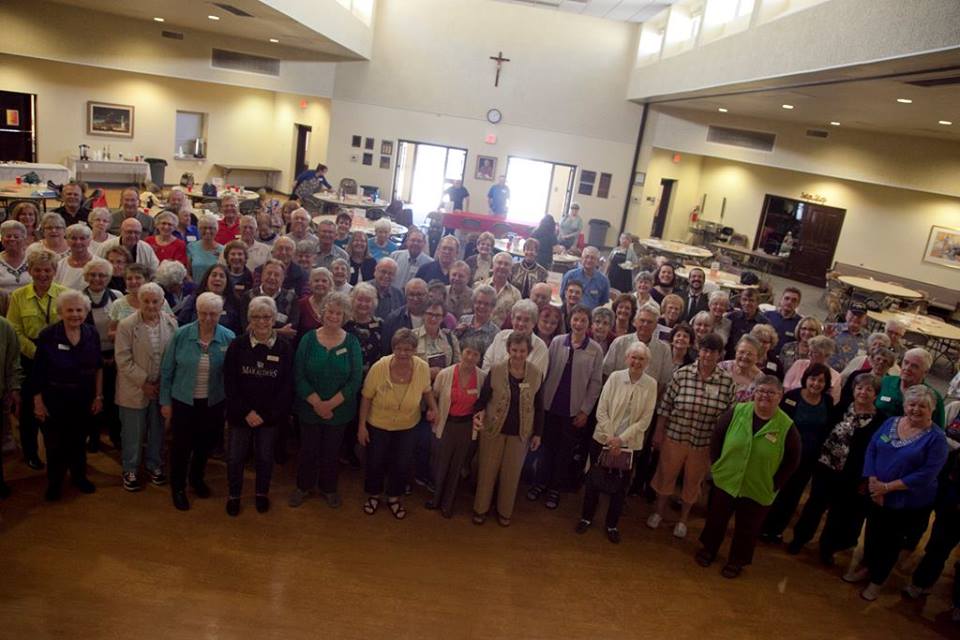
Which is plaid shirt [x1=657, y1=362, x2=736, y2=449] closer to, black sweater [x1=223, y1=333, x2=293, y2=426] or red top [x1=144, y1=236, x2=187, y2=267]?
black sweater [x1=223, y1=333, x2=293, y2=426]

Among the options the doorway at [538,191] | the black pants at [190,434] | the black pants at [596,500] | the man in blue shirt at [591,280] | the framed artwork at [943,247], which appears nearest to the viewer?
the black pants at [190,434]

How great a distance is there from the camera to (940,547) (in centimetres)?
446

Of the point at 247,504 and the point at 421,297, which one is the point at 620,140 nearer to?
the point at 421,297

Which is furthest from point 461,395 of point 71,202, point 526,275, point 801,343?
point 71,202

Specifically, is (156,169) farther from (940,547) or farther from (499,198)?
(940,547)

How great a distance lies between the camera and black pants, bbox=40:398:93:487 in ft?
13.6

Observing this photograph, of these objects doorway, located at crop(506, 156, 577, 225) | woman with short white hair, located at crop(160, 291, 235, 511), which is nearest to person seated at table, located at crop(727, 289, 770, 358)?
woman with short white hair, located at crop(160, 291, 235, 511)

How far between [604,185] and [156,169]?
12.2 meters

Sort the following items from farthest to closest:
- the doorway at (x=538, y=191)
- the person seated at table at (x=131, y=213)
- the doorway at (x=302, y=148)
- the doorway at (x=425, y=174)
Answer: the doorway at (x=425, y=174)
the doorway at (x=538, y=191)
the doorway at (x=302, y=148)
the person seated at table at (x=131, y=213)

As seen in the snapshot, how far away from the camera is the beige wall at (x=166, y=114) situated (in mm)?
15000

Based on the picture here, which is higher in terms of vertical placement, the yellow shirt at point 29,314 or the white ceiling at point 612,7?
the white ceiling at point 612,7

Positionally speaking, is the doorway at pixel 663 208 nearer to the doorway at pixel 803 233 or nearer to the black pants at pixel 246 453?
the doorway at pixel 803 233

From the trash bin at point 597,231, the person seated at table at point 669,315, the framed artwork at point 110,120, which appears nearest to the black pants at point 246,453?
the person seated at table at point 669,315

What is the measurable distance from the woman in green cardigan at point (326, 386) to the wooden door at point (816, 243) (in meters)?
15.9
